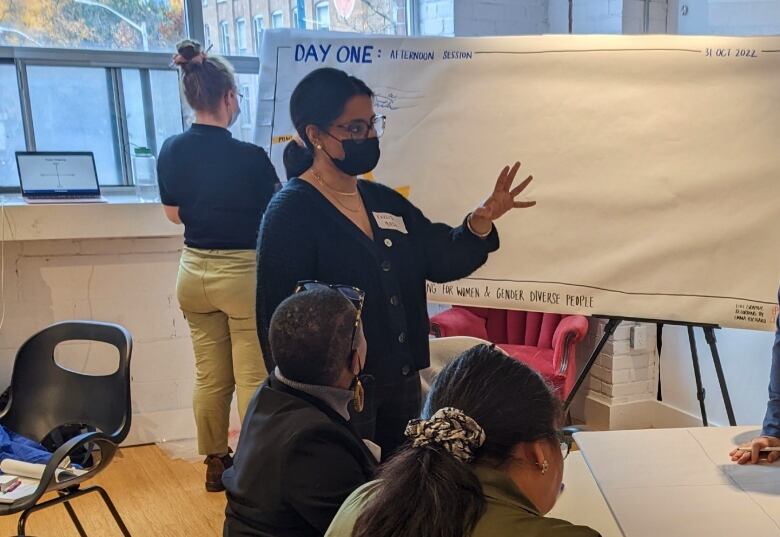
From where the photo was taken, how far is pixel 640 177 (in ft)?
6.62

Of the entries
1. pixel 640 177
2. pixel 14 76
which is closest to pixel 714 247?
pixel 640 177

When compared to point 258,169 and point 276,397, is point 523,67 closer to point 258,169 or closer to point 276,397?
point 258,169

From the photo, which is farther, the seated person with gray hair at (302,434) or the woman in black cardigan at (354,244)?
the woman in black cardigan at (354,244)

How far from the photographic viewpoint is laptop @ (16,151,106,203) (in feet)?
9.57

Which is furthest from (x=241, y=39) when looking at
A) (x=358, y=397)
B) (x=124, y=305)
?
(x=358, y=397)

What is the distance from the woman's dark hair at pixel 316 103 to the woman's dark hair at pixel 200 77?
0.78m

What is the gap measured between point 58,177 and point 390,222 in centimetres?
185

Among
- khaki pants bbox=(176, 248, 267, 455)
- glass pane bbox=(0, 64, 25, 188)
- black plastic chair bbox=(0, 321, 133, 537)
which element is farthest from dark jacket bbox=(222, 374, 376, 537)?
glass pane bbox=(0, 64, 25, 188)

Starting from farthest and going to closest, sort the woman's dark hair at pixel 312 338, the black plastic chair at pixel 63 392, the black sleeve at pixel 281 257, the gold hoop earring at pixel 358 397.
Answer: the black plastic chair at pixel 63 392, the black sleeve at pixel 281 257, the gold hoop earring at pixel 358 397, the woman's dark hair at pixel 312 338

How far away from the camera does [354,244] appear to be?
5.53 ft

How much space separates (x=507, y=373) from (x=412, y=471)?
0.64 ft

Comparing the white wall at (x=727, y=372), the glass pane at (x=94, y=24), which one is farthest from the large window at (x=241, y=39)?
the white wall at (x=727, y=372)

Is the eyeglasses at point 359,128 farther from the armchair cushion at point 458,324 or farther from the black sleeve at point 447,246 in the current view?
the armchair cushion at point 458,324

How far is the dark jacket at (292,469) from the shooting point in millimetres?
1159
